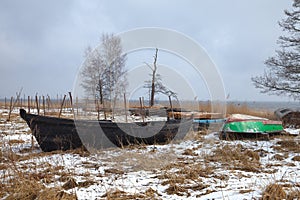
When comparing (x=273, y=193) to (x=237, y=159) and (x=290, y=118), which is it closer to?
(x=237, y=159)

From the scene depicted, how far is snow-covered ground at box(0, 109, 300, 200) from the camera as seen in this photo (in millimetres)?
3066

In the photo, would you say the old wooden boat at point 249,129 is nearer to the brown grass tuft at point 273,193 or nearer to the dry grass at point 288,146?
the dry grass at point 288,146

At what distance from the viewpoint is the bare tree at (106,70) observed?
22.8m

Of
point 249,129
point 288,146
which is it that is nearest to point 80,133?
point 249,129

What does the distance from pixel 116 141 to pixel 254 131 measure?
13.6ft

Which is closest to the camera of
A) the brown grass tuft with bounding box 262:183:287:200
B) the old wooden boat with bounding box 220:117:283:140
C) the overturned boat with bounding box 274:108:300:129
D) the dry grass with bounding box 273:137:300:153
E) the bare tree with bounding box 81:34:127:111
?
the brown grass tuft with bounding box 262:183:287:200

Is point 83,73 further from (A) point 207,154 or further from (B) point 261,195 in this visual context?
(B) point 261,195

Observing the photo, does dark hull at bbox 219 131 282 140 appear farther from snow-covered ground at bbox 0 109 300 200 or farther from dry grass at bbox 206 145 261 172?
dry grass at bbox 206 145 261 172

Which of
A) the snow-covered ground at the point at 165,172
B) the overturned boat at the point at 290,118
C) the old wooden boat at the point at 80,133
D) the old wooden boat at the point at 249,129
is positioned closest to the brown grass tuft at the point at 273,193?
the snow-covered ground at the point at 165,172

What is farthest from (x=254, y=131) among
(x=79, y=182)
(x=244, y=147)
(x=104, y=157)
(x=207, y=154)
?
(x=79, y=182)

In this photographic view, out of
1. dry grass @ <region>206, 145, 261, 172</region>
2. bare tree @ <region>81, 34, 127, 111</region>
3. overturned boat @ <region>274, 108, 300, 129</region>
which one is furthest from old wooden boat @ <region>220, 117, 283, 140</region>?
bare tree @ <region>81, 34, 127, 111</region>

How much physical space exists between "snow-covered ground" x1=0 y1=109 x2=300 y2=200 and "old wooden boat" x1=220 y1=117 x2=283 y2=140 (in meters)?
0.95

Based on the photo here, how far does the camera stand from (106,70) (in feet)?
74.6

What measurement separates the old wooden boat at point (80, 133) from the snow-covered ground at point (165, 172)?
0.42 metres
